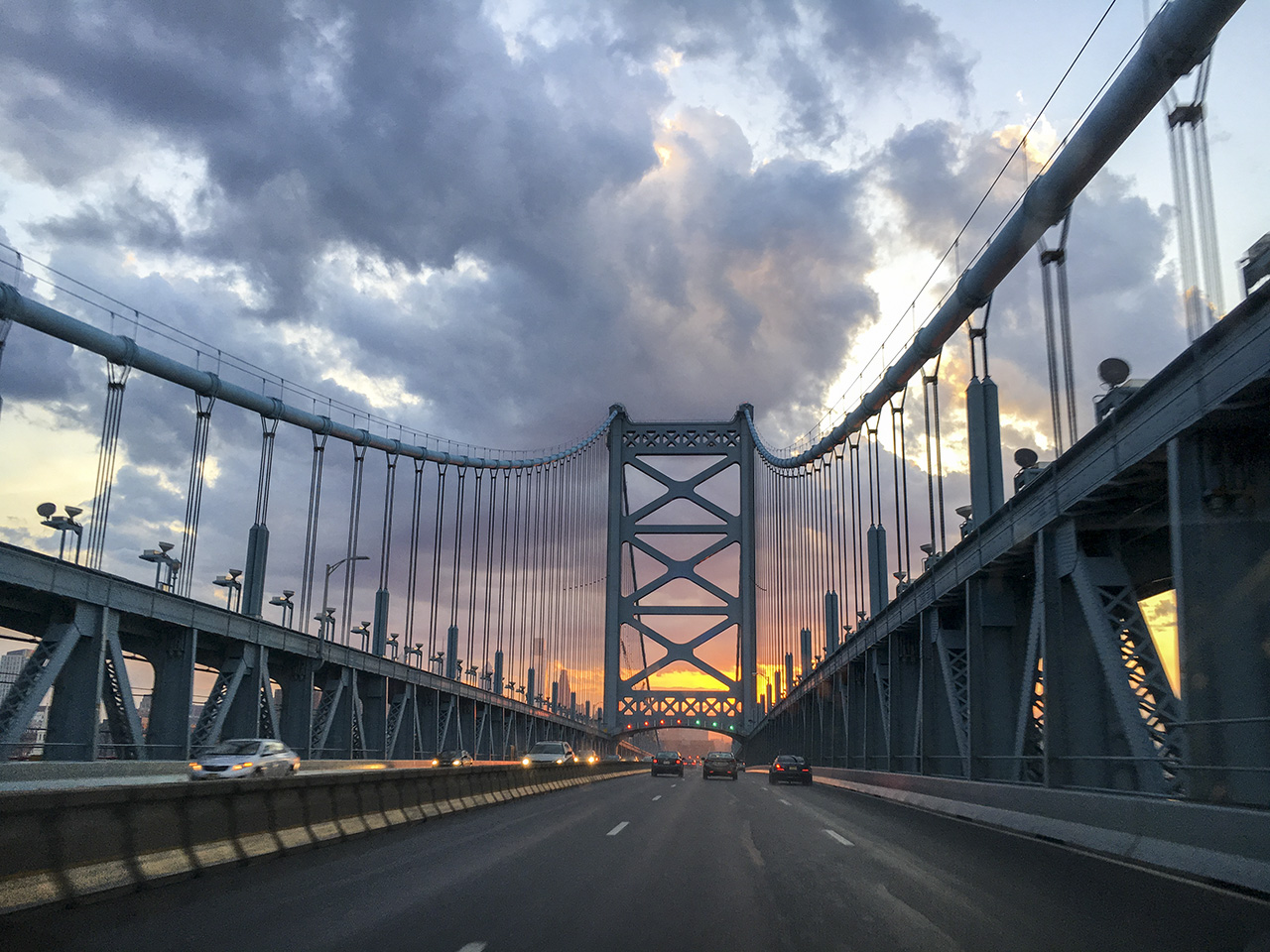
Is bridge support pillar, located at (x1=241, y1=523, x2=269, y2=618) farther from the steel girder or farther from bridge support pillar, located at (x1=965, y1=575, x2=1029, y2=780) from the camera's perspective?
bridge support pillar, located at (x1=965, y1=575, x2=1029, y2=780)

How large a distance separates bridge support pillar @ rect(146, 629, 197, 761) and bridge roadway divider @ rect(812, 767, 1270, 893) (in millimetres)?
22930

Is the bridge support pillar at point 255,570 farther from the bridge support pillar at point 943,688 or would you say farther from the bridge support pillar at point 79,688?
the bridge support pillar at point 943,688

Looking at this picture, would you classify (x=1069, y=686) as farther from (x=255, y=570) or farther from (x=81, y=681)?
(x=255, y=570)

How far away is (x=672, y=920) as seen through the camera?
8711mm

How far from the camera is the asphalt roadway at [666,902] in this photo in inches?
309

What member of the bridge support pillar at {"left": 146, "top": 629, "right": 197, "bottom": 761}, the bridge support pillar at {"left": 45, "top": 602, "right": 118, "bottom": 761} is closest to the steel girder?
the bridge support pillar at {"left": 45, "top": 602, "right": 118, "bottom": 761}

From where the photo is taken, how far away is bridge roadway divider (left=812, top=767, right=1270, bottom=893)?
34.2 feet

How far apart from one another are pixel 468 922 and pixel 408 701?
1954 inches

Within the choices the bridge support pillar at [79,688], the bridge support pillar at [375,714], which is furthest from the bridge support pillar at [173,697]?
the bridge support pillar at [375,714]

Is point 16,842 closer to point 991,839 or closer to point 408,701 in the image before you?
point 991,839

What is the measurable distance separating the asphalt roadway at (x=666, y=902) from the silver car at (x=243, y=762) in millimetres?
13675

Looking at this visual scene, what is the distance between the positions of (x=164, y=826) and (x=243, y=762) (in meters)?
18.0

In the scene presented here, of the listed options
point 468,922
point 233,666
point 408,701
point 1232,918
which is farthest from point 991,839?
point 408,701

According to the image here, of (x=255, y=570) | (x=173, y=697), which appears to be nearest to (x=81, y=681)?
(x=173, y=697)
